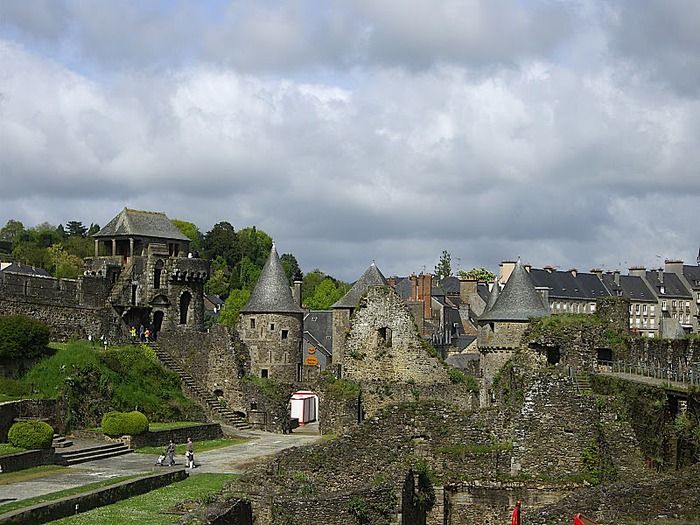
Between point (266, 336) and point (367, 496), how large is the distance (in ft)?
104

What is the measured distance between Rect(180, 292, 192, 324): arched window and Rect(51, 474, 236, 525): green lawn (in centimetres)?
2684

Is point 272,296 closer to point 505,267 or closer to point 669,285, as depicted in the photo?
point 505,267

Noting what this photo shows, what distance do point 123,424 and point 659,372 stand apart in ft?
68.3

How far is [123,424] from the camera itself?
3675 centimetres

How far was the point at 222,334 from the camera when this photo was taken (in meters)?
49.1

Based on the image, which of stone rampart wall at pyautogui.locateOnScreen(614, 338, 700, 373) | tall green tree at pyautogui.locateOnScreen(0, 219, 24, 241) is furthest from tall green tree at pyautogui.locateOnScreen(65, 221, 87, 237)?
stone rampart wall at pyautogui.locateOnScreen(614, 338, 700, 373)

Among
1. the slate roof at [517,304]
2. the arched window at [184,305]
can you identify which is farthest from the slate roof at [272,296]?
the slate roof at [517,304]

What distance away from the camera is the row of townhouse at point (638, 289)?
120 metres

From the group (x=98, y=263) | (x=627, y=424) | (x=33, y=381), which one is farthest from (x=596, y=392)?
(x=98, y=263)

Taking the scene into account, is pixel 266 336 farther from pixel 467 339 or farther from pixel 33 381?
pixel 467 339

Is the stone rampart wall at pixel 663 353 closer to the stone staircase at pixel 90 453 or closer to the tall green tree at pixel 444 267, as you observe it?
the stone staircase at pixel 90 453

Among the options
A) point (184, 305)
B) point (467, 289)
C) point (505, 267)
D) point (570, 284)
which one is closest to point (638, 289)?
point (570, 284)

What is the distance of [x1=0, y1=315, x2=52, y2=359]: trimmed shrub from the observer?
4006cm

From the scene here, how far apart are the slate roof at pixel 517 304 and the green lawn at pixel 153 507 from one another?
62.9 ft
